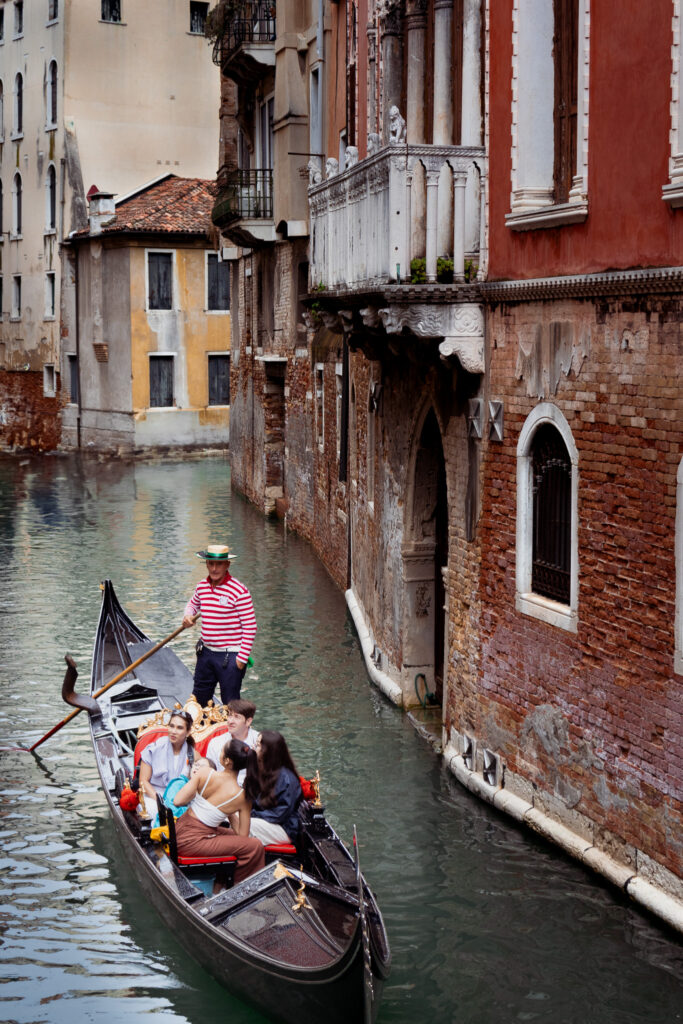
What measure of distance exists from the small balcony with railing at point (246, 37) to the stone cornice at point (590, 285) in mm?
12046

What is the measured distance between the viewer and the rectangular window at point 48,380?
33750 millimetres

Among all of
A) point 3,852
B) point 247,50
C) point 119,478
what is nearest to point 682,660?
point 3,852

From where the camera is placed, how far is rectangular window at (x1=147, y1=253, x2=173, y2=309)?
3030 cm

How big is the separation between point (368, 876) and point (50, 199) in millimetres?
27477

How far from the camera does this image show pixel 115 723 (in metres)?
9.56

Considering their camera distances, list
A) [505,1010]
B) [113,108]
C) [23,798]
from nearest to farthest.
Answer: [505,1010] < [23,798] < [113,108]

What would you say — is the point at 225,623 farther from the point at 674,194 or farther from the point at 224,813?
the point at 674,194

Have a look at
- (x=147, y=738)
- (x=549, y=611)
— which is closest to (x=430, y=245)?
(x=549, y=611)

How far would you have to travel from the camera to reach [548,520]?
7.86m

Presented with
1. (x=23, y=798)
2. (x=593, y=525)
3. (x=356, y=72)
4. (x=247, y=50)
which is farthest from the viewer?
(x=247, y=50)

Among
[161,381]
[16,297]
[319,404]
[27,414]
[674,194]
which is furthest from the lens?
[16,297]

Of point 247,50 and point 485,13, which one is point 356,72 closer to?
point 485,13

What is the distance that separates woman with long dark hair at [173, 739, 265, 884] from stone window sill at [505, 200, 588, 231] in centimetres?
314

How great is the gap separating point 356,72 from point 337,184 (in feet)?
9.25
